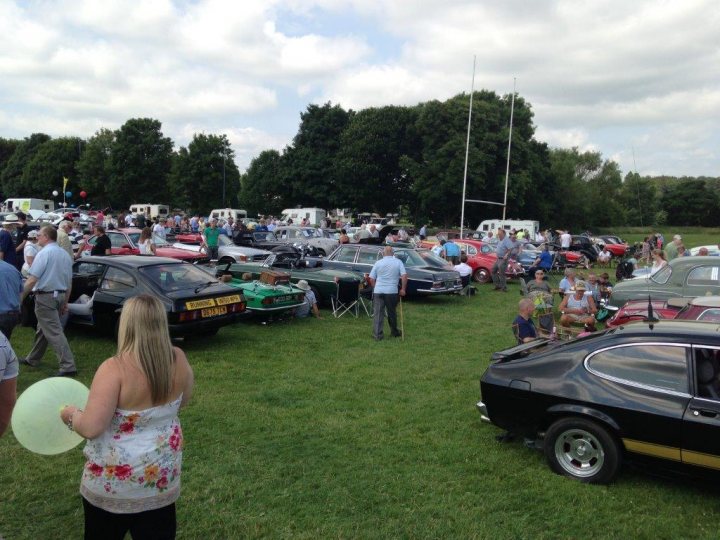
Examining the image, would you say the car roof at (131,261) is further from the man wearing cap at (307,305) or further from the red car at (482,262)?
the red car at (482,262)

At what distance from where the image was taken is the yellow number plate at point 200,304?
8.45 metres

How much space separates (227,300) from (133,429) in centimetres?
664

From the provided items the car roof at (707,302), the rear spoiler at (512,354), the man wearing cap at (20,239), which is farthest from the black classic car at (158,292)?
the car roof at (707,302)

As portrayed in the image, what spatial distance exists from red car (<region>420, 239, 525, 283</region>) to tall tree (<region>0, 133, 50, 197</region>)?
68253 mm

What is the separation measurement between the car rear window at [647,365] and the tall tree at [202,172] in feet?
181

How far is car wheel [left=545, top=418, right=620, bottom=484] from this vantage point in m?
4.57

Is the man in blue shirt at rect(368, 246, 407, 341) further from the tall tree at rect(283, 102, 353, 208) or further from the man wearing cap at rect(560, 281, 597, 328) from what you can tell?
the tall tree at rect(283, 102, 353, 208)

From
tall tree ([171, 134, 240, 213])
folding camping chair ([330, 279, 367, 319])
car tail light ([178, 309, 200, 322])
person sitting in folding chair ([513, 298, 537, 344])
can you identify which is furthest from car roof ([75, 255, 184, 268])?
tall tree ([171, 134, 240, 213])

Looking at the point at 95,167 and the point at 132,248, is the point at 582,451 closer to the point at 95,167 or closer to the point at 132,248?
the point at 132,248

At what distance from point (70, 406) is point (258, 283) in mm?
8632

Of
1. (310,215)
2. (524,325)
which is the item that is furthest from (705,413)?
(310,215)

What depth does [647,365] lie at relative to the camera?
4555 mm

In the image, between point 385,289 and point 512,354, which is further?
point 385,289

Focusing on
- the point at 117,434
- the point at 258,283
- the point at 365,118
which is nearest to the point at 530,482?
the point at 117,434
